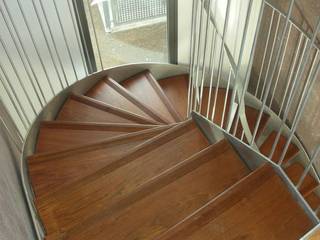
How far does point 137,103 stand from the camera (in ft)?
12.5

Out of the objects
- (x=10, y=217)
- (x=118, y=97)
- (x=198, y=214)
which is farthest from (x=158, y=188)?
(x=118, y=97)

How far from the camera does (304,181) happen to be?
10.9ft

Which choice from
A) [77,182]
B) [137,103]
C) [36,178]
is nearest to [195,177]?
[77,182]

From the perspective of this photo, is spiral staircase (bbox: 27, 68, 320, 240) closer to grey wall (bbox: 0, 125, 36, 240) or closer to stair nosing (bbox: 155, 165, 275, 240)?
stair nosing (bbox: 155, 165, 275, 240)

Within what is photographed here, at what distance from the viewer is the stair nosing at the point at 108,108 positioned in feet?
11.3

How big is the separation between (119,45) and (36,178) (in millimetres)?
2210

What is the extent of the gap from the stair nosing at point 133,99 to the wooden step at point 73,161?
3.08 ft

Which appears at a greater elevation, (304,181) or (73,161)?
(73,161)

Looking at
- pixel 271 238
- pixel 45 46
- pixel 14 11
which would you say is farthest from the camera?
pixel 45 46

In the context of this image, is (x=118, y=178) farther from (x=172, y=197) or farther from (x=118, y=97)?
(x=118, y=97)

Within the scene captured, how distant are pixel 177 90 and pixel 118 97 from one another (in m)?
0.89

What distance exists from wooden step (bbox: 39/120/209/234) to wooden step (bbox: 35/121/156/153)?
817 mm

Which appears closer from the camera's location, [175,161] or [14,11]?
[175,161]

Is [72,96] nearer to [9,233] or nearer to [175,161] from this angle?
[175,161]
